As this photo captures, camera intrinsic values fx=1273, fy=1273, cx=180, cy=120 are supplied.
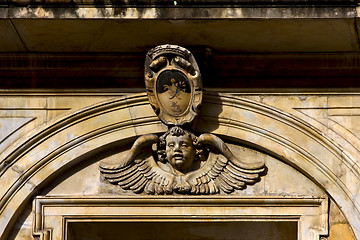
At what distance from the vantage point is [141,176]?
963cm

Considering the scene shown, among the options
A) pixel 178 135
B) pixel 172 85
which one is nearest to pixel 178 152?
pixel 178 135

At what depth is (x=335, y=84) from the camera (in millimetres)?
9664

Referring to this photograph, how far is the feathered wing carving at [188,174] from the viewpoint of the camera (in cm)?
955

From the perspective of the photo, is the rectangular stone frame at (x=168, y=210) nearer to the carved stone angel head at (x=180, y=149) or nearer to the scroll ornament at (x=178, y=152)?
the scroll ornament at (x=178, y=152)

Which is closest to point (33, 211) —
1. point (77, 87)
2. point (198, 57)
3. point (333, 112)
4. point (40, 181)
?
point (40, 181)

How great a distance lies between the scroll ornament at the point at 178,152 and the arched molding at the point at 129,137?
0.45ft

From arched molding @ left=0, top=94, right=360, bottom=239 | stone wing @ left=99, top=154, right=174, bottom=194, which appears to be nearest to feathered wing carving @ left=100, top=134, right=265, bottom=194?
stone wing @ left=99, top=154, right=174, bottom=194

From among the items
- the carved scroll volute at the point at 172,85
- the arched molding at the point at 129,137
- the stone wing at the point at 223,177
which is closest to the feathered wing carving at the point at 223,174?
the stone wing at the point at 223,177

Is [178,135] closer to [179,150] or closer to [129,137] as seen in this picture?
[179,150]

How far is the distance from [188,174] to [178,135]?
312 millimetres

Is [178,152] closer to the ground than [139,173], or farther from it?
farther from it

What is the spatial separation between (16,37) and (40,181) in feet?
3.60

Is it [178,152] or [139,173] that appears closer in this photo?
[178,152]

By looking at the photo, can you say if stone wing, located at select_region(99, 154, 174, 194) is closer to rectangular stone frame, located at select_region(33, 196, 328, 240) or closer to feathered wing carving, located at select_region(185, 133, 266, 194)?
rectangular stone frame, located at select_region(33, 196, 328, 240)
